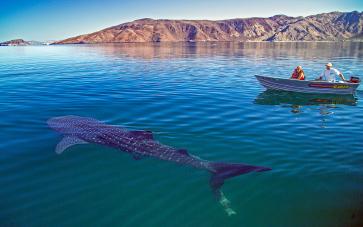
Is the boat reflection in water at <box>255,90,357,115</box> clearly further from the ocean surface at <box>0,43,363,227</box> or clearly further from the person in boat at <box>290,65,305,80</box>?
the person in boat at <box>290,65,305,80</box>

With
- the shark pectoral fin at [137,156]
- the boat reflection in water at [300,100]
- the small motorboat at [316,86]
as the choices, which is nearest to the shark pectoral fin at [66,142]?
the shark pectoral fin at [137,156]

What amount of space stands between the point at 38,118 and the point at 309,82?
70.8ft

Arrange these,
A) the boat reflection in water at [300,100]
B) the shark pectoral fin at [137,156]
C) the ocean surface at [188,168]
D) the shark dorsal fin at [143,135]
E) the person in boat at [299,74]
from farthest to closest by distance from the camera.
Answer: the person in boat at [299,74] → the boat reflection in water at [300,100] → the shark dorsal fin at [143,135] → the shark pectoral fin at [137,156] → the ocean surface at [188,168]

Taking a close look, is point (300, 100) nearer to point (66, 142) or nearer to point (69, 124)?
point (69, 124)

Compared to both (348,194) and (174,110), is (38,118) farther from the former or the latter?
(348,194)

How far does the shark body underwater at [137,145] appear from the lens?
967 centimetres

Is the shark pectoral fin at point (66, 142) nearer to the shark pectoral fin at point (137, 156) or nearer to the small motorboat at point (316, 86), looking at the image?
the shark pectoral fin at point (137, 156)

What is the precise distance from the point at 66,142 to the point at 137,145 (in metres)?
3.69

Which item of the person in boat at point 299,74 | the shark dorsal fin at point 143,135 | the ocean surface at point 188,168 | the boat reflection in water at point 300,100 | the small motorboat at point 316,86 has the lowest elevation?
the ocean surface at point 188,168

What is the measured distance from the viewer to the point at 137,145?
40.2 ft

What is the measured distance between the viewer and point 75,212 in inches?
344

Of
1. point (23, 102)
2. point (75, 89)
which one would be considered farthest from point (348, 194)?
point (75, 89)

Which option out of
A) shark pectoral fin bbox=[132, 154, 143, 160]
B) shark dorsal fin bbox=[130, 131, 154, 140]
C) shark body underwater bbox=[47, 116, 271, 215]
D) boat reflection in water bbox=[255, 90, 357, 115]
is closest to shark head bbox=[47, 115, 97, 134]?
shark body underwater bbox=[47, 116, 271, 215]

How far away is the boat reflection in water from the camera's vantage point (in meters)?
22.2
